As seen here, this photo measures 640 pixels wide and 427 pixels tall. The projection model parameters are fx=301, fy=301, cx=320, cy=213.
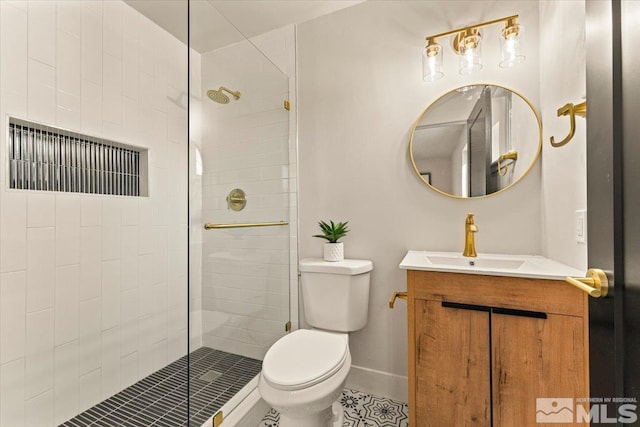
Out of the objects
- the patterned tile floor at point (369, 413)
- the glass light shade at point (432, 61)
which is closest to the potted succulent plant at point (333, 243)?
the patterned tile floor at point (369, 413)

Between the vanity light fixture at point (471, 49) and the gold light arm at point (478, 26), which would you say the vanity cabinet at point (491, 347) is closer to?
the vanity light fixture at point (471, 49)

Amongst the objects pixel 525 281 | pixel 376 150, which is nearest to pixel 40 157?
pixel 376 150

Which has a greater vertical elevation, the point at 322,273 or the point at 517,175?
the point at 517,175

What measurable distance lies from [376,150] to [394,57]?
561 millimetres

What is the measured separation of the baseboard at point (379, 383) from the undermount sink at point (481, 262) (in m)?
0.76

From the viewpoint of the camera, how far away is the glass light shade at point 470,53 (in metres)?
1.56

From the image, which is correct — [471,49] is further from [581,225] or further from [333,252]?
[333,252]

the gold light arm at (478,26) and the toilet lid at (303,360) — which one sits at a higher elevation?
the gold light arm at (478,26)

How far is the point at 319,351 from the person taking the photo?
1396 mm

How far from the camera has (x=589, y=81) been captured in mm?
617

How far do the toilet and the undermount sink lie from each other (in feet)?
1.39

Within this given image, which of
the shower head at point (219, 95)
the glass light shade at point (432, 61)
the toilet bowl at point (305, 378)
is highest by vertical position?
the glass light shade at point (432, 61)

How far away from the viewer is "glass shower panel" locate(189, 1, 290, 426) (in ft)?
4.77

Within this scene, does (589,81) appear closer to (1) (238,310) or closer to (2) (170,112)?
(1) (238,310)
